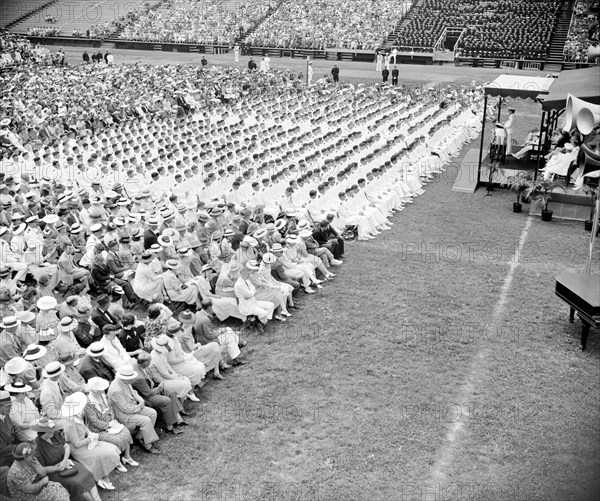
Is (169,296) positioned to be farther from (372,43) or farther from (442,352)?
(372,43)

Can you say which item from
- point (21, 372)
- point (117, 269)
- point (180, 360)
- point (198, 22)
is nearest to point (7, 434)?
point (21, 372)

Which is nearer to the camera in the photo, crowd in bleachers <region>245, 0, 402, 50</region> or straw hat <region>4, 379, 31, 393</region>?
straw hat <region>4, 379, 31, 393</region>

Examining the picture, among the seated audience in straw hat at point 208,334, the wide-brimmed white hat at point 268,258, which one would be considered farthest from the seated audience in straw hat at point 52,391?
the wide-brimmed white hat at point 268,258

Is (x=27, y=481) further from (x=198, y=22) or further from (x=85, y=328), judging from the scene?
(x=198, y=22)

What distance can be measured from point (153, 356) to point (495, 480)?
419 cm

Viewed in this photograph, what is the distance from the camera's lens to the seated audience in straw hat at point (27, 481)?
650 centimetres

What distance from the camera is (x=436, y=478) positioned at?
746 centimetres

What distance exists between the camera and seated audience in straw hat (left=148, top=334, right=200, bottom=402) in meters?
8.45

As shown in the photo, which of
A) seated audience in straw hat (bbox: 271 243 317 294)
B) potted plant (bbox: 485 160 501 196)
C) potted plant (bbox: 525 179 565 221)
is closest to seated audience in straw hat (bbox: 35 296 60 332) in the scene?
seated audience in straw hat (bbox: 271 243 317 294)

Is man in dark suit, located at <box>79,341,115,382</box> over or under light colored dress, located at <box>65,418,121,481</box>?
over

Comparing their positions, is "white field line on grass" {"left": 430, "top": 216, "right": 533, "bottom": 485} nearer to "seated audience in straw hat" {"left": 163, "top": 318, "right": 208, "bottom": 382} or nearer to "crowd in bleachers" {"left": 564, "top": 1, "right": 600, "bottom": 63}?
"seated audience in straw hat" {"left": 163, "top": 318, "right": 208, "bottom": 382}

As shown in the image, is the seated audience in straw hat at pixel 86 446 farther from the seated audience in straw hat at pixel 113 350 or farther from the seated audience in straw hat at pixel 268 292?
the seated audience in straw hat at pixel 268 292

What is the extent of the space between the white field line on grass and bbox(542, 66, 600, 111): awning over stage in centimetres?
370

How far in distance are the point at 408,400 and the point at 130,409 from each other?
3.48 m
